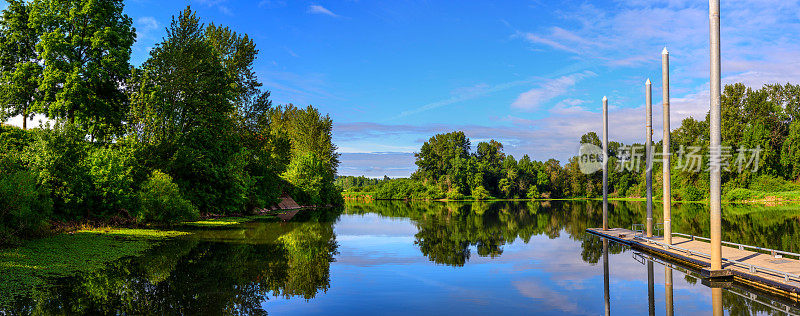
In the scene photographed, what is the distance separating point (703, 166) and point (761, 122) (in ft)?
34.6

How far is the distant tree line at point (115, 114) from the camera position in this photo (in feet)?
76.8

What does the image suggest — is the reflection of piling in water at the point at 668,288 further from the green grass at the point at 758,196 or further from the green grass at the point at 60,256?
the green grass at the point at 758,196

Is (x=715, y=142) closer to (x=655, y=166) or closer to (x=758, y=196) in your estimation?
(x=758, y=196)

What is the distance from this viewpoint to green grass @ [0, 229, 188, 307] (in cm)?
1139

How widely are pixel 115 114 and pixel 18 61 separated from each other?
23.5 feet

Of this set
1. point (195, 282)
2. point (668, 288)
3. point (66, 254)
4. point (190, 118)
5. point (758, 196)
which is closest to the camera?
point (668, 288)

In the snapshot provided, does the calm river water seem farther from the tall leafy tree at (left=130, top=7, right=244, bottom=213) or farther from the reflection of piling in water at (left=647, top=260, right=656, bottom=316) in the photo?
Result: the tall leafy tree at (left=130, top=7, right=244, bottom=213)

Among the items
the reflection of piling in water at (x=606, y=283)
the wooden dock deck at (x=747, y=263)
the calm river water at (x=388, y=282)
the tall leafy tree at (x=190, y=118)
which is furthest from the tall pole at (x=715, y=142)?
the tall leafy tree at (x=190, y=118)

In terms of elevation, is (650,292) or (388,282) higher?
(650,292)

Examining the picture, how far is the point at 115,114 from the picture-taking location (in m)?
34.3

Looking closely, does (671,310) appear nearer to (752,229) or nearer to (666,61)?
(666,61)

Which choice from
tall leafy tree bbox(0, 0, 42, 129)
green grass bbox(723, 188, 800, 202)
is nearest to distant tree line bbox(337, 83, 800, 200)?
green grass bbox(723, 188, 800, 202)

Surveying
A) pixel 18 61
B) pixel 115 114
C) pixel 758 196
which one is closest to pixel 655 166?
pixel 758 196

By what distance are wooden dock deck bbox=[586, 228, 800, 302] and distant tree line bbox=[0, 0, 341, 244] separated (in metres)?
24.4
